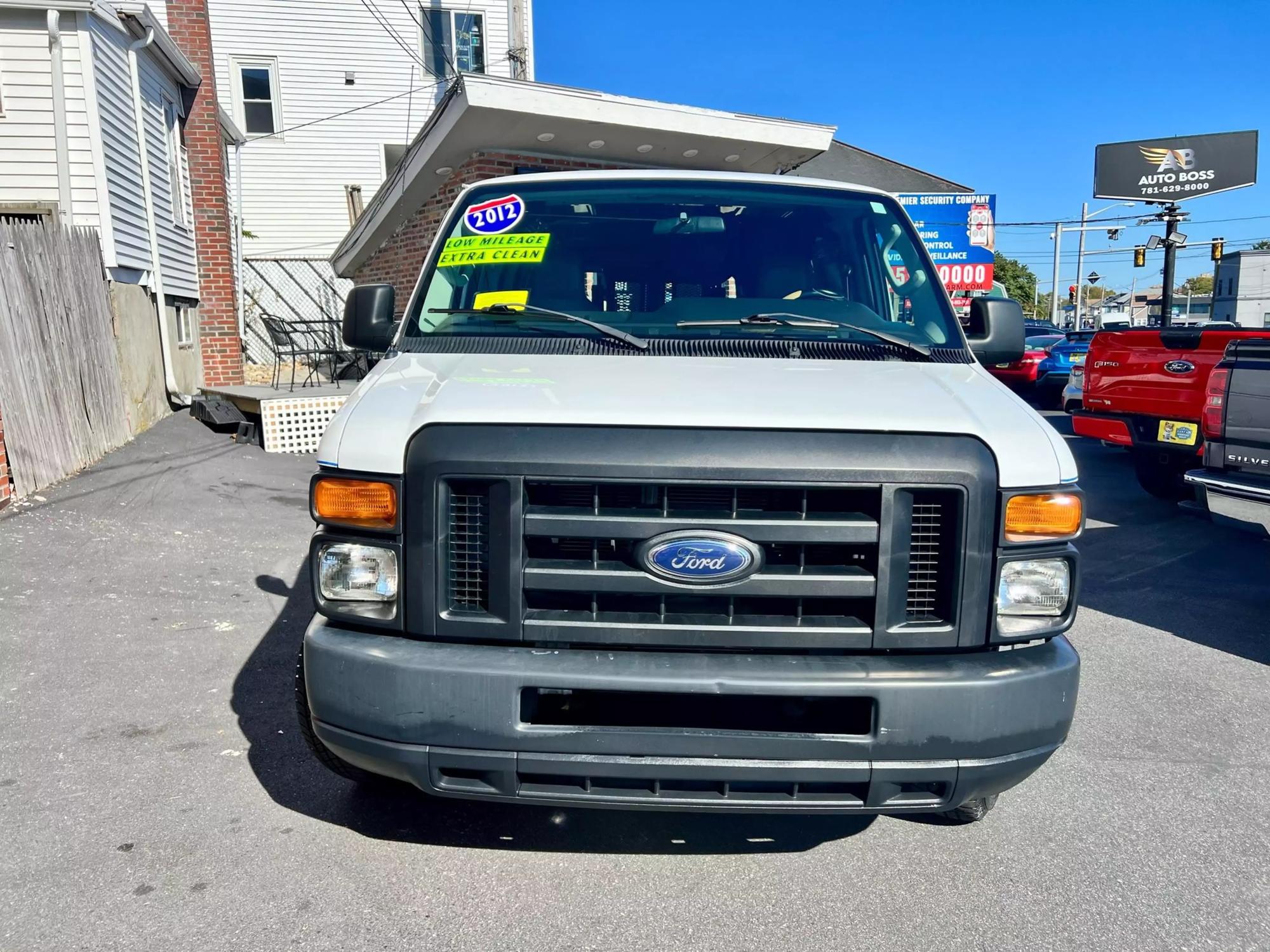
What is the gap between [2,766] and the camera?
3523mm

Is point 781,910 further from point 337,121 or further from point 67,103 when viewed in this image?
point 337,121

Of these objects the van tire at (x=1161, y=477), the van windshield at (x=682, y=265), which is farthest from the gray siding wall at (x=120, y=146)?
the van tire at (x=1161, y=477)

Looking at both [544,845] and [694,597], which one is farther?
[544,845]

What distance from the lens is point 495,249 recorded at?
372cm

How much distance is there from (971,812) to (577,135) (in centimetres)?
942

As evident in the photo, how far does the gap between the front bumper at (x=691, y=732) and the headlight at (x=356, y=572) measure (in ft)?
0.46

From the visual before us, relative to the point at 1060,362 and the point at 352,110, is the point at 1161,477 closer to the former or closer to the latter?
the point at 1060,362

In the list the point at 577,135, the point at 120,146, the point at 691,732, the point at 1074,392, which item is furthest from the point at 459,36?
the point at 691,732

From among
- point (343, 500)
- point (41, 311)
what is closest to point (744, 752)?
point (343, 500)

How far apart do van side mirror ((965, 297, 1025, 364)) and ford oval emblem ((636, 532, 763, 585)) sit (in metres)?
1.72

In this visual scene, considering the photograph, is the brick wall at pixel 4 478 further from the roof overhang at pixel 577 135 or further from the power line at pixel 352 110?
the power line at pixel 352 110

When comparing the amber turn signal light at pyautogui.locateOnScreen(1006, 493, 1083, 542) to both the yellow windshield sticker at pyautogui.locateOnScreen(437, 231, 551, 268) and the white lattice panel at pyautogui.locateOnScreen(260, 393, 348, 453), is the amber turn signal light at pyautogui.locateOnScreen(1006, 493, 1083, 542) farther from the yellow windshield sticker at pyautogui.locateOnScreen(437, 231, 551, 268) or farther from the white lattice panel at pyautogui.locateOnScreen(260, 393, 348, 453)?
the white lattice panel at pyautogui.locateOnScreen(260, 393, 348, 453)

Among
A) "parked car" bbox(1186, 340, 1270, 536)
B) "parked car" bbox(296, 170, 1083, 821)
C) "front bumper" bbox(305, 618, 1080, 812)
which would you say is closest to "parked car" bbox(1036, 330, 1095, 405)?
"parked car" bbox(1186, 340, 1270, 536)

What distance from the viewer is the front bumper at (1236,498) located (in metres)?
5.08
